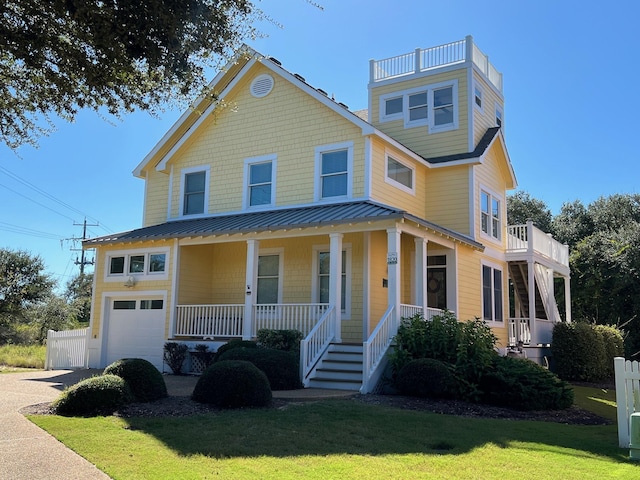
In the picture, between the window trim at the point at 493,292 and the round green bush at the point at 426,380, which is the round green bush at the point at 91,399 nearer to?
the round green bush at the point at 426,380

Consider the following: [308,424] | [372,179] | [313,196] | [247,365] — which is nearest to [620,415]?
[308,424]

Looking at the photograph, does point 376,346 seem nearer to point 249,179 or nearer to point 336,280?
point 336,280

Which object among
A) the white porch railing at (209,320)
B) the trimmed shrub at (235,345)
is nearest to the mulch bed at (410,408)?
the trimmed shrub at (235,345)

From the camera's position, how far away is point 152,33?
8.59 meters

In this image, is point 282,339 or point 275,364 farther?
point 282,339

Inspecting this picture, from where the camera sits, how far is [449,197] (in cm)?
1947

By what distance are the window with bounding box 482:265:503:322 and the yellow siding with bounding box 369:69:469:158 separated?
421 cm

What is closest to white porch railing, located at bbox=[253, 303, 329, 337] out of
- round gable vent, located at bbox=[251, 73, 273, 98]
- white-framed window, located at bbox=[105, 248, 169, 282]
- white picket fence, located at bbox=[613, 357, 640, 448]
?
white-framed window, located at bbox=[105, 248, 169, 282]

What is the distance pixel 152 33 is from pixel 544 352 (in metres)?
17.8

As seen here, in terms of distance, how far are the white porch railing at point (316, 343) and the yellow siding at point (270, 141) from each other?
4032 millimetres

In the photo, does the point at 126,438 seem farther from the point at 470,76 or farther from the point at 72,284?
the point at 72,284

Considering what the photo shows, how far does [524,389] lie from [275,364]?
521cm

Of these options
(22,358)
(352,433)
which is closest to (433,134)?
(352,433)

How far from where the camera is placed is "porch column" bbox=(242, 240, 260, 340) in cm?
1622
